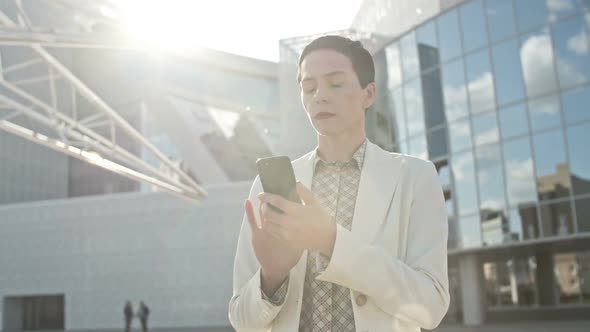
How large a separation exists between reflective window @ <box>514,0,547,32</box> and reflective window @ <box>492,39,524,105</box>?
0.60 m

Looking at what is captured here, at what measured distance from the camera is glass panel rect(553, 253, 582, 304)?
84.4 feet

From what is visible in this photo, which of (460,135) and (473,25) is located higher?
(473,25)

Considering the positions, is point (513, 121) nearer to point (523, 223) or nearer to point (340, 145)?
point (523, 223)

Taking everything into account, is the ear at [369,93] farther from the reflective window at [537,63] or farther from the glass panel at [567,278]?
the glass panel at [567,278]

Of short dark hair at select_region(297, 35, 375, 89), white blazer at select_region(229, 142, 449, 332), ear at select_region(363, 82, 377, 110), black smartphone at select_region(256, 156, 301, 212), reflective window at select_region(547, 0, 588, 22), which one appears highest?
reflective window at select_region(547, 0, 588, 22)

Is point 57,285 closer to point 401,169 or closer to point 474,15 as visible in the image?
point 474,15

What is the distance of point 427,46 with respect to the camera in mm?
22391

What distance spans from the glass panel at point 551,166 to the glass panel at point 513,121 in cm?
55

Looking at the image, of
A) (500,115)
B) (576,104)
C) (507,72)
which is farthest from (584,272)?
(507,72)

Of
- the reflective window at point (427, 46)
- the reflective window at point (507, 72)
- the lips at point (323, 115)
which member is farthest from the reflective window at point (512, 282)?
the lips at point (323, 115)

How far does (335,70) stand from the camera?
196 cm

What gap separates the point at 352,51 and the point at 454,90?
20.3m

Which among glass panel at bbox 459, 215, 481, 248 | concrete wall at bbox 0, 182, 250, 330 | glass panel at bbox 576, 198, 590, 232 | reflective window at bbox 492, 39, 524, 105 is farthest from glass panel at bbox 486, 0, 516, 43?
concrete wall at bbox 0, 182, 250, 330

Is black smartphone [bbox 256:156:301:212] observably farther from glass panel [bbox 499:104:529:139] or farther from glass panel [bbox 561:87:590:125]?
glass panel [bbox 499:104:529:139]
